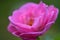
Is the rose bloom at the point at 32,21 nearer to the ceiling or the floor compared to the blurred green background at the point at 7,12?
nearer to the floor

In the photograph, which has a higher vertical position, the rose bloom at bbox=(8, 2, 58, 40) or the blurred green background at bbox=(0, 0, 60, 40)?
the blurred green background at bbox=(0, 0, 60, 40)

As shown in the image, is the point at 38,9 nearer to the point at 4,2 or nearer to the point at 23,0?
the point at 23,0

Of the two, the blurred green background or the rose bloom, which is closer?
the rose bloom

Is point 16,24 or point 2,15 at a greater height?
point 2,15

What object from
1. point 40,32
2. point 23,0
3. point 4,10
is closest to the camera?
point 40,32

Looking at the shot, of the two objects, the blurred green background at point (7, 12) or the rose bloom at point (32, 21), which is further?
the blurred green background at point (7, 12)

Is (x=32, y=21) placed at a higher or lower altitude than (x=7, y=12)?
lower

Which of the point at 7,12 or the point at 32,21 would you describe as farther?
the point at 7,12

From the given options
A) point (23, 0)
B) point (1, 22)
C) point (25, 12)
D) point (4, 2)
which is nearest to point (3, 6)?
point (4, 2)
